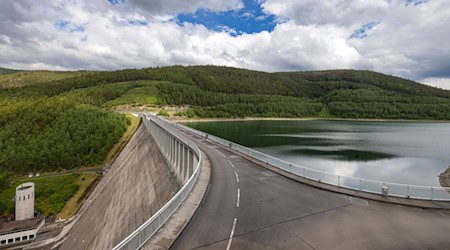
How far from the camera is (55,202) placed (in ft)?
160

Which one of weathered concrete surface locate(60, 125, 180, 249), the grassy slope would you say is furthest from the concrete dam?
the grassy slope

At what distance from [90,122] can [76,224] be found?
5359cm

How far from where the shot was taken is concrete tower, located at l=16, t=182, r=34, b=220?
4240 centimetres

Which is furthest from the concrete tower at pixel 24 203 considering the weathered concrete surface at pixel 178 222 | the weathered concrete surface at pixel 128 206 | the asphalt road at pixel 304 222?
the asphalt road at pixel 304 222

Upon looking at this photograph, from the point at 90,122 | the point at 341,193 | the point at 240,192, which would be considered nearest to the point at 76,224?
the point at 240,192

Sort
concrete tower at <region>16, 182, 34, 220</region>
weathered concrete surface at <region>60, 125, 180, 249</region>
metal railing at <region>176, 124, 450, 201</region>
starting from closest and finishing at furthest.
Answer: metal railing at <region>176, 124, 450, 201</region> → weathered concrete surface at <region>60, 125, 180, 249</region> → concrete tower at <region>16, 182, 34, 220</region>

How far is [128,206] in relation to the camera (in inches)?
1067

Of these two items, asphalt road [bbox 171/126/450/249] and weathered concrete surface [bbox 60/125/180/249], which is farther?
weathered concrete surface [bbox 60/125/180/249]

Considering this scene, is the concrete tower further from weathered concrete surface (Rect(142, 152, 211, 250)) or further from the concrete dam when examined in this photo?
weathered concrete surface (Rect(142, 152, 211, 250))

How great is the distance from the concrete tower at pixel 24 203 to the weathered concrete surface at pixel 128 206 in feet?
41.0

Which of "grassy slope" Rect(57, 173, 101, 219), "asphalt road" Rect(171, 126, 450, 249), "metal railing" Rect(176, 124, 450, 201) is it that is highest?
"metal railing" Rect(176, 124, 450, 201)

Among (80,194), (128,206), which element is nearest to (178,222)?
(128,206)

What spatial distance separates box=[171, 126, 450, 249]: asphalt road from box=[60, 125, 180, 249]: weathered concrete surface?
10.5 meters

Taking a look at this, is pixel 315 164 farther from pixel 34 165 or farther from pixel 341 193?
pixel 34 165
